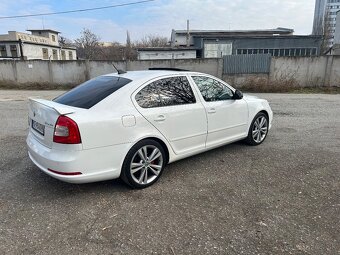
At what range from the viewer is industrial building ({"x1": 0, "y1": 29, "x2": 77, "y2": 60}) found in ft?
137

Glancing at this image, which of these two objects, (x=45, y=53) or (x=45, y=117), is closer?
(x=45, y=117)

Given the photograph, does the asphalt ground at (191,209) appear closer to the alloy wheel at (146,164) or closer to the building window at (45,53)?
the alloy wheel at (146,164)

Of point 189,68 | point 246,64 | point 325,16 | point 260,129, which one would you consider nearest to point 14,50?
Answer: point 189,68

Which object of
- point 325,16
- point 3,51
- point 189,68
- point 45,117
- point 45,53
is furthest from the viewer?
point 325,16

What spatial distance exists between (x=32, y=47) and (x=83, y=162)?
48747 mm

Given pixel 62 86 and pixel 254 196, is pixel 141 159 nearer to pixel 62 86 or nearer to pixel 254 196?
pixel 254 196

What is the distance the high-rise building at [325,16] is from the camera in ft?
194

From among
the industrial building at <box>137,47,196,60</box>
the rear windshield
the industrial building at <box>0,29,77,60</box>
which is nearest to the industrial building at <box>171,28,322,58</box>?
the industrial building at <box>137,47,196,60</box>

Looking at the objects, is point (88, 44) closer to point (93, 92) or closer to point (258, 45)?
point (258, 45)

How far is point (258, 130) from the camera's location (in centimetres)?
508

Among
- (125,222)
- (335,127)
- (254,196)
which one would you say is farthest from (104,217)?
(335,127)

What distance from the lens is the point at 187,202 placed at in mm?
3156

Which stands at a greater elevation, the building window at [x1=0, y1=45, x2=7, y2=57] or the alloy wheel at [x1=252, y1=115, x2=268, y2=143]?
the building window at [x1=0, y1=45, x2=7, y2=57]

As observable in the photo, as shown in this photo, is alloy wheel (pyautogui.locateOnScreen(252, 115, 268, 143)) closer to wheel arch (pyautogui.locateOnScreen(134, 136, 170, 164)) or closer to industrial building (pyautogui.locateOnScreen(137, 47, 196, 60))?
wheel arch (pyautogui.locateOnScreen(134, 136, 170, 164))
